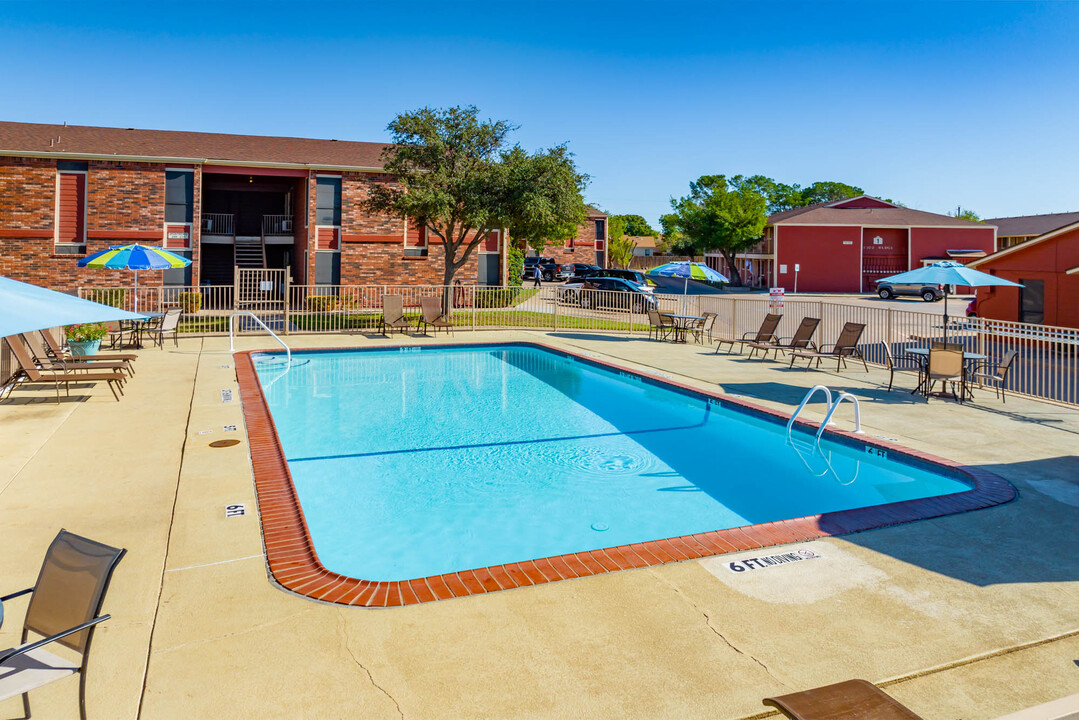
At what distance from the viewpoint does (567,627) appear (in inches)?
158

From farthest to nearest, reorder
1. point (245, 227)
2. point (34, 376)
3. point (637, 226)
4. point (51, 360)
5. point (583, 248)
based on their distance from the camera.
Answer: point (637, 226) → point (583, 248) → point (245, 227) → point (51, 360) → point (34, 376)

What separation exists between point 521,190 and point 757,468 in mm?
13993

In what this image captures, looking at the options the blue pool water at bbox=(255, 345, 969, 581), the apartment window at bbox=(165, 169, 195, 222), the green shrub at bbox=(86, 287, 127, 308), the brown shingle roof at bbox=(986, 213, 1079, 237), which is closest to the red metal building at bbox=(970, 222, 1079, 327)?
the blue pool water at bbox=(255, 345, 969, 581)

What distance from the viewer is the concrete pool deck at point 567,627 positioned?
10.9ft

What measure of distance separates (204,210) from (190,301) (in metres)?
8.93

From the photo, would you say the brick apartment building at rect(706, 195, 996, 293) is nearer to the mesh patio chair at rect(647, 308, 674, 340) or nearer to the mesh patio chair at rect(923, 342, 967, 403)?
the mesh patio chair at rect(647, 308, 674, 340)

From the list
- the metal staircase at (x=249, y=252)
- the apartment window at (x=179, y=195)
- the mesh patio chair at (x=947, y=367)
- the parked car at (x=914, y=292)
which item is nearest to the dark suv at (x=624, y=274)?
the metal staircase at (x=249, y=252)

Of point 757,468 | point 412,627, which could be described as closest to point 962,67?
point 757,468

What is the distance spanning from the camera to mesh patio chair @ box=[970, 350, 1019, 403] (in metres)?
11.2

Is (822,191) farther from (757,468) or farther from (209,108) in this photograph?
(757,468)

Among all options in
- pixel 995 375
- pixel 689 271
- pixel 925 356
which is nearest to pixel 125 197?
pixel 689 271

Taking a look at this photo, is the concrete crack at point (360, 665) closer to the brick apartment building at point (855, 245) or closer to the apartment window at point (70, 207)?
the apartment window at point (70, 207)

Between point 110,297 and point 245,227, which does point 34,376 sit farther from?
point 245,227

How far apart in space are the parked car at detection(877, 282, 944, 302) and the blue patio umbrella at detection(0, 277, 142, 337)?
44.3m
